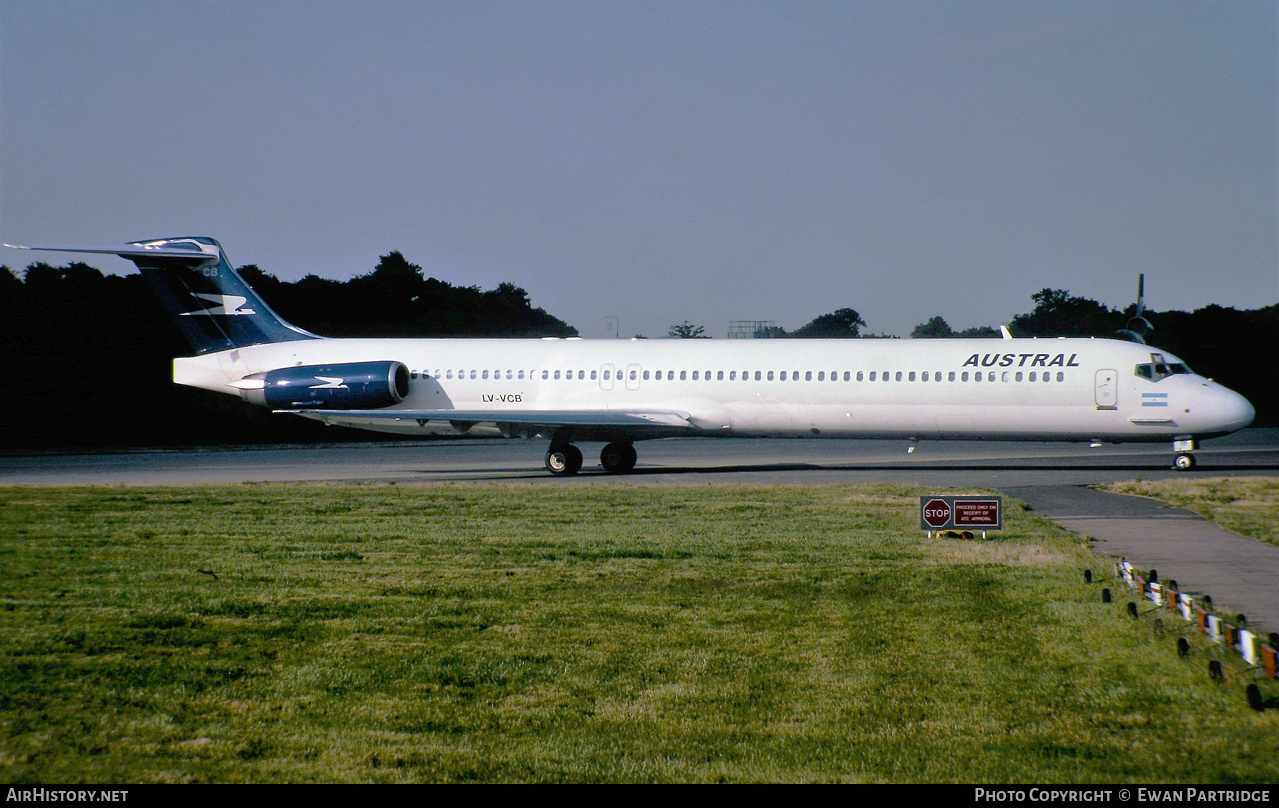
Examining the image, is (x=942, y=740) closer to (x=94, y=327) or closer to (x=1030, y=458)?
(x=1030, y=458)

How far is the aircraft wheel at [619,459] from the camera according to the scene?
28.1 m

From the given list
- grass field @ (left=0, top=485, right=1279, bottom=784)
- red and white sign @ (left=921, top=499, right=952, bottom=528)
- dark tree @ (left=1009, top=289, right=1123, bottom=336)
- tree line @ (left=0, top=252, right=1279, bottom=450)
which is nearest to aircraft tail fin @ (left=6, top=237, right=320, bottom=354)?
tree line @ (left=0, top=252, right=1279, bottom=450)

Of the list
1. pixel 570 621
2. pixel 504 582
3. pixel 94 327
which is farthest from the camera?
pixel 94 327

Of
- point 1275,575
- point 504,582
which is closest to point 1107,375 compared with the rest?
point 1275,575

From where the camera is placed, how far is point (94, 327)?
47.8 m

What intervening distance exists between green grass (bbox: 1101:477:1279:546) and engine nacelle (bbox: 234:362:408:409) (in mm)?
16669

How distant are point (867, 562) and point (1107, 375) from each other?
1603 cm

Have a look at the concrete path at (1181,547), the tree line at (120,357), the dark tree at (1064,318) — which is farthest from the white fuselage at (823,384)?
the dark tree at (1064,318)

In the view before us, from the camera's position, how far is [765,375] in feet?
89.9

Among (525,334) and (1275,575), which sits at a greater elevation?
(525,334)

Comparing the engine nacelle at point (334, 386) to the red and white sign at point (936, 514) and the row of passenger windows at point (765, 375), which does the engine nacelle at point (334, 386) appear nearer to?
the row of passenger windows at point (765, 375)

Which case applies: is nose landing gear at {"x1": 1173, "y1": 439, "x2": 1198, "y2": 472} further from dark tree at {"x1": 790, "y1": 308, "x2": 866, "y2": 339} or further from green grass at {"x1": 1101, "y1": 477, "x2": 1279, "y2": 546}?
dark tree at {"x1": 790, "y1": 308, "x2": 866, "y2": 339}

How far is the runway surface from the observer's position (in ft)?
40.7

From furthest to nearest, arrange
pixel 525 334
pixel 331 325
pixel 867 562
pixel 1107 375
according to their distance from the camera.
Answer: pixel 525 334 → pixel 331 325 → pixel 1107 375 → pixel 867 562
